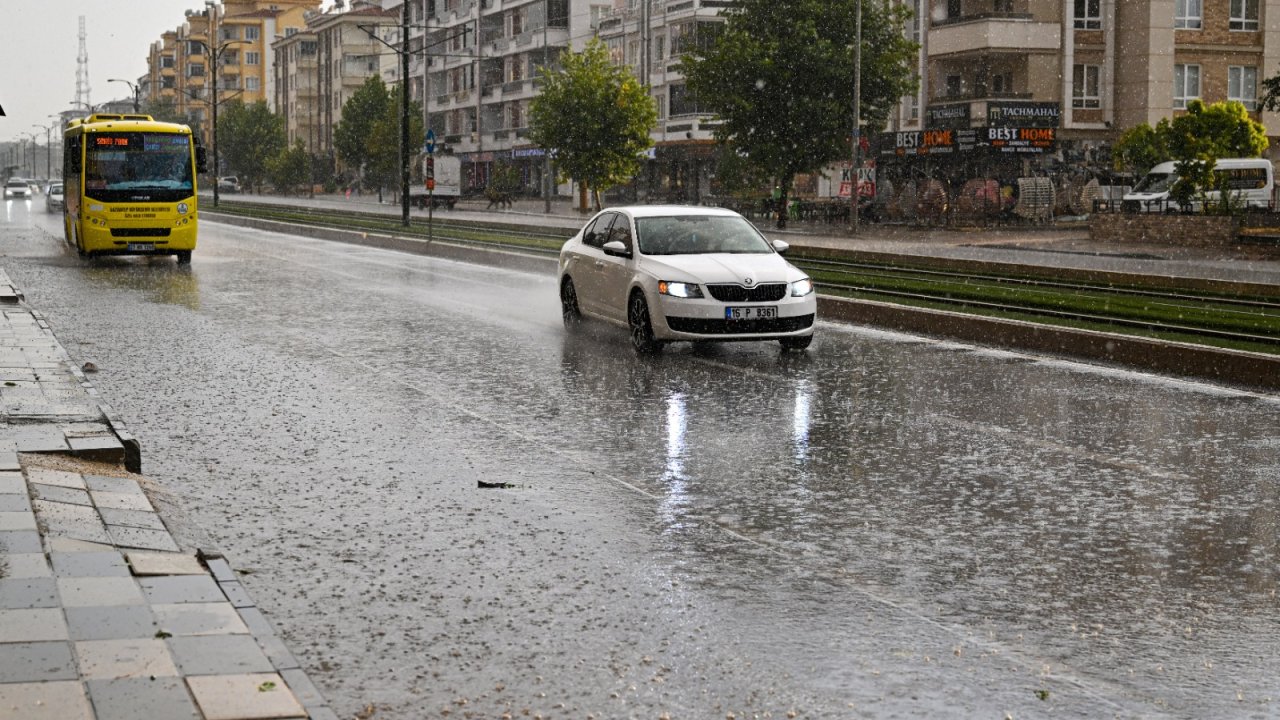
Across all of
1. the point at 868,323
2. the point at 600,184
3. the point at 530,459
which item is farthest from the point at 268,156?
the point at 530,459

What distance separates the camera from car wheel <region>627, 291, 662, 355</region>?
48.1 ft

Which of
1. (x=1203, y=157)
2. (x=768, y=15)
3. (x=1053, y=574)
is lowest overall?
(x=1053, y=574)

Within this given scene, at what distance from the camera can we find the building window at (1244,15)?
58.1m

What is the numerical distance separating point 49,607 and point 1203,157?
37.8 metres

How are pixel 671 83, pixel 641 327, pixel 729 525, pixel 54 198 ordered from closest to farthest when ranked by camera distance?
1. pixel 729 525
2. pixel 641 327
3. pixel 54 198
4. pixel 671 83

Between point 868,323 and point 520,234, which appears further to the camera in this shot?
point 520,234

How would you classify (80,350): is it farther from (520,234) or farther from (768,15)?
(768,15)

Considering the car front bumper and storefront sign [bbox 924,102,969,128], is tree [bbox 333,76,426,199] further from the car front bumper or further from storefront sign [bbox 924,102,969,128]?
the car front bumper

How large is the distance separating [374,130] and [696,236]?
262 ft

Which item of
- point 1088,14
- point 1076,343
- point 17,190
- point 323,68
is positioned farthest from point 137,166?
point 323,68

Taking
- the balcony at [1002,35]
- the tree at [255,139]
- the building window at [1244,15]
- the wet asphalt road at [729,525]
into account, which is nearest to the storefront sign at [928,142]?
the balcony at [1002,35]

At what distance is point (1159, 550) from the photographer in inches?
264

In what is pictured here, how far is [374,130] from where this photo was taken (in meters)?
93.0

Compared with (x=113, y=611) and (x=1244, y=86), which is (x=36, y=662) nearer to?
(x=113, y=611)
